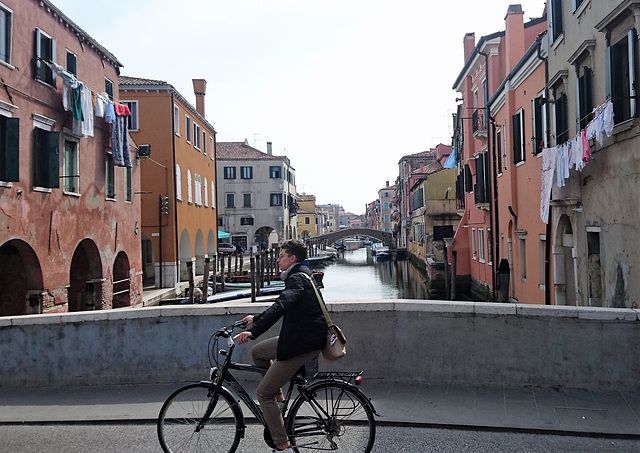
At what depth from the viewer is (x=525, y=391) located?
5172mm

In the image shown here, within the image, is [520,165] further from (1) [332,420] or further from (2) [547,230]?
(1) [332,420]

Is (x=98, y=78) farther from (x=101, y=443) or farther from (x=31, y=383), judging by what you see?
(x=101, y=443)

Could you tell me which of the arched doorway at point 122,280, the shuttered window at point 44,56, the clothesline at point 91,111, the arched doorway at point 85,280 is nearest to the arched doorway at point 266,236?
the arched doorway at point 122,280

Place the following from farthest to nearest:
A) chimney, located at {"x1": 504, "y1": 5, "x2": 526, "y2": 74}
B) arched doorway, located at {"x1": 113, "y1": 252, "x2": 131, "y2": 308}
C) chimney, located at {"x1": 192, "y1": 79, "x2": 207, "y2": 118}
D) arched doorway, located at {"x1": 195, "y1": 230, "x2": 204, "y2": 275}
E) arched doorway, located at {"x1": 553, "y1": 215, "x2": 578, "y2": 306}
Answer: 1. chimney, located at {"x1": 192, "y1": 79, "x2": 207, "y2": 118}
2. arched doorway, located at {"x1": 195, "y1": 230, "x2": 204, "y2": 275}
3. arched doorway, located at {"x1": 113, "y1": 252, "x2": 131, "y2": 308}
4. chimney, located at {"x1": 504, "y1": 5, "x2": 526, "y2": 74}
5. arched doorway, located at {"x1": 553, "y1": 215, "x2": 578, "y2": 306}

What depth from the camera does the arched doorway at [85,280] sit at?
16797 millimetres

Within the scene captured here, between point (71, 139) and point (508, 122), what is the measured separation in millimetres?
12341

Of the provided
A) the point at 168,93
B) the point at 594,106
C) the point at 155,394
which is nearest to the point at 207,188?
the point at 168,93

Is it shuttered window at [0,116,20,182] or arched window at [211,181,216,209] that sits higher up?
arched window at [211,181,216,209]

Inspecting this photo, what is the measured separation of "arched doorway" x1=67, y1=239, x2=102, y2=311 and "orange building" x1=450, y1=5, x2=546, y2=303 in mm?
12521

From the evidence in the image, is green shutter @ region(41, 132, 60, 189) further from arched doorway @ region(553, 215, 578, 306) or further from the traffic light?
arched doorway @ region(553, 215, 578, 306)

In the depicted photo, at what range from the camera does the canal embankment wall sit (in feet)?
16.8

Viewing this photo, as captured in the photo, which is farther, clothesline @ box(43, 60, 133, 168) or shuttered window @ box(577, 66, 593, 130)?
clothesline @ box(43, 60, 133, 168)

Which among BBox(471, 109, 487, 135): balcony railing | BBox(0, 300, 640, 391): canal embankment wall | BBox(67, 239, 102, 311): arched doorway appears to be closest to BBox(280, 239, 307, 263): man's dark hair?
BBox(0, 300, 640, 391): canal embankment wall

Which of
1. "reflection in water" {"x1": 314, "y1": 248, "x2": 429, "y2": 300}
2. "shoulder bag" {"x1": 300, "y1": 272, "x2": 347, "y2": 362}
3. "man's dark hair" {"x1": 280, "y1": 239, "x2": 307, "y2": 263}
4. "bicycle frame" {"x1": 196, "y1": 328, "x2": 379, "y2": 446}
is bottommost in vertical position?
"reflection in water" {"x1": 314, "y1": 248, "x2": 429, "y2": 300}
